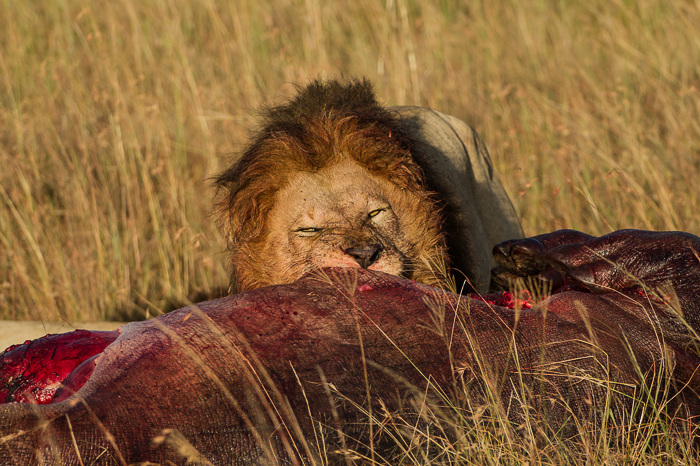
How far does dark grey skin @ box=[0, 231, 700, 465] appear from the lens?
1.49m

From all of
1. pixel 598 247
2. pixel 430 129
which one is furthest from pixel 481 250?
pixel 598 247

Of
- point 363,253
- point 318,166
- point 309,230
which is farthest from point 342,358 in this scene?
point 318,166

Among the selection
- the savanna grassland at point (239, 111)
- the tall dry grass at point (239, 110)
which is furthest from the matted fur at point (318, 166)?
the tall dry grass at point (239, 110)

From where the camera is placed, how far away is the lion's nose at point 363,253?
269cm

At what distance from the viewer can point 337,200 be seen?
10.1 ft

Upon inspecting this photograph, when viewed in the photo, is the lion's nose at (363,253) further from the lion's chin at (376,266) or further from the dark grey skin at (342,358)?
the dark grey skin at (342,358)

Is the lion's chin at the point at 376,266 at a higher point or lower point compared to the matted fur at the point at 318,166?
lower

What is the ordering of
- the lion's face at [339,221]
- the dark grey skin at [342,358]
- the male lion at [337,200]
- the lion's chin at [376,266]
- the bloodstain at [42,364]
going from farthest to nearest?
1. the male lion at [337,200]
2. the lion's face at [339,221]
3. the lion's chin at [376,266]
4. the bloodstain at [42,364]
5. the dark grey skin at [342,358]

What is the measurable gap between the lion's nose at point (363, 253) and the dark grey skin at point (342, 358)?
61 centimetres

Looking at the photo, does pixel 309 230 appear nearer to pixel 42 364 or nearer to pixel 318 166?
pixel 318 166

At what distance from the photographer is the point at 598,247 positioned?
2.26m

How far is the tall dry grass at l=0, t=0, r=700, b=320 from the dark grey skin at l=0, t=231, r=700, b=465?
188cm

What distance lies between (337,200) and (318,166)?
0.22m

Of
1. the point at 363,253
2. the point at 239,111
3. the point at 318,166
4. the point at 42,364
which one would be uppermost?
the point at 239,111
